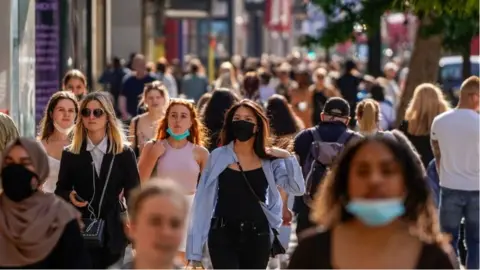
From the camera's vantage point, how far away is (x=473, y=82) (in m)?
12.4

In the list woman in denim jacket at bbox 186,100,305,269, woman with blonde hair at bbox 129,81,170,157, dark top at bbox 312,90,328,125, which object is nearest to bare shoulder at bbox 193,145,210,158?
woman in denim jacket at bbox 186,100,305,269

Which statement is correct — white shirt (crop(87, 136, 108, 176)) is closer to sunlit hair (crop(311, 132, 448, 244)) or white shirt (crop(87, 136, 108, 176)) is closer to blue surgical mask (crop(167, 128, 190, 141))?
blue surgical mask (crop(167, 128, 190, 141))

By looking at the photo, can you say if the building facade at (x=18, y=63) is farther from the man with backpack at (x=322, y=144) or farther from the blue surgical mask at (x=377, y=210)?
the blue surgical mask at (x=377, y=210)

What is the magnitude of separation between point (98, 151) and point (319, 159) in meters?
2.36

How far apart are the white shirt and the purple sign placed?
27.8ft

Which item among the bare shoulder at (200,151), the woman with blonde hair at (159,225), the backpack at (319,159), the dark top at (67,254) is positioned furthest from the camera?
the backpack at (319,159)

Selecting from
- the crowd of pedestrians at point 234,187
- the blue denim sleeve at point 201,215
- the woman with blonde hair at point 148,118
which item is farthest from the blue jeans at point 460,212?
the woman with blonde hair at point 148,118

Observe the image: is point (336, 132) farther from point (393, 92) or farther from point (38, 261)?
point (393, 92)

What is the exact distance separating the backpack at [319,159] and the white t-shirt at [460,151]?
2.41 ft

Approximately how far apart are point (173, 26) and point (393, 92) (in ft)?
104

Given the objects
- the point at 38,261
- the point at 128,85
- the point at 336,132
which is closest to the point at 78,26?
the point at 128,85

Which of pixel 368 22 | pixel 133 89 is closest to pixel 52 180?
pixel 368 22

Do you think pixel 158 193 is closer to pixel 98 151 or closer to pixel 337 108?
pixel 98 151

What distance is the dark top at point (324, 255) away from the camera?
531 centimetres
